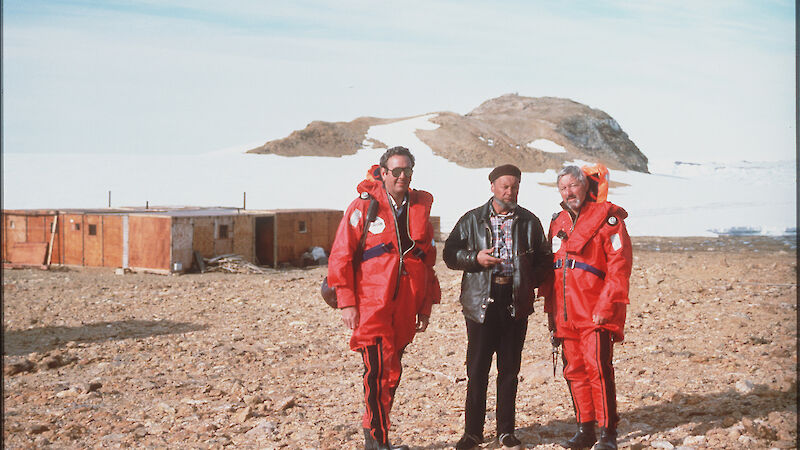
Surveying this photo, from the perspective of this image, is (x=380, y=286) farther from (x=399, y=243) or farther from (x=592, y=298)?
(x=592, y=298)

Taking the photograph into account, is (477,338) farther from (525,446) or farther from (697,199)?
Answer: (697,199)

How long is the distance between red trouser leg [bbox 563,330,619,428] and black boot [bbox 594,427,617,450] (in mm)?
32

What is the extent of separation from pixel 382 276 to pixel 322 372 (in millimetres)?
3827

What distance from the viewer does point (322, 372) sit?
26.0 ft

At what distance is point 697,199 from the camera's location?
52.2m

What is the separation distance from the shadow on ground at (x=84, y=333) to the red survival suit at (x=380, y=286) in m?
6.56

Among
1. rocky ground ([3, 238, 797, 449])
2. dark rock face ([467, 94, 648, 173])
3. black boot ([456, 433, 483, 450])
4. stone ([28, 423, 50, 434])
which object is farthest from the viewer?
dark rock face ([467, 94, 648, 173])

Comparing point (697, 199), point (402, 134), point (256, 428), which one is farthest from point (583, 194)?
A: point (402, 134)

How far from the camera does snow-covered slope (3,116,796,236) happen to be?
135 ft

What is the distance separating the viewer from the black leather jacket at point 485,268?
448 cm

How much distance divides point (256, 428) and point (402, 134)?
7848 centimetres

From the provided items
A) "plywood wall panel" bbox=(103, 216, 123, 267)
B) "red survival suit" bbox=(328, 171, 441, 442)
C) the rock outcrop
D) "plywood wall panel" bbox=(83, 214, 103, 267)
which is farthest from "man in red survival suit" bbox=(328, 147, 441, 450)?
the rock outcrop

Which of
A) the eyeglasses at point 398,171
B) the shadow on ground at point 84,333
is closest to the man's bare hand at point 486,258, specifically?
the eyeglasses at point 398,171

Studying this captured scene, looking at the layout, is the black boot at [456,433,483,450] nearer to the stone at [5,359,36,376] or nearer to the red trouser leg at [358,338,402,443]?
the red trouser leg at [358,338,402,443]
